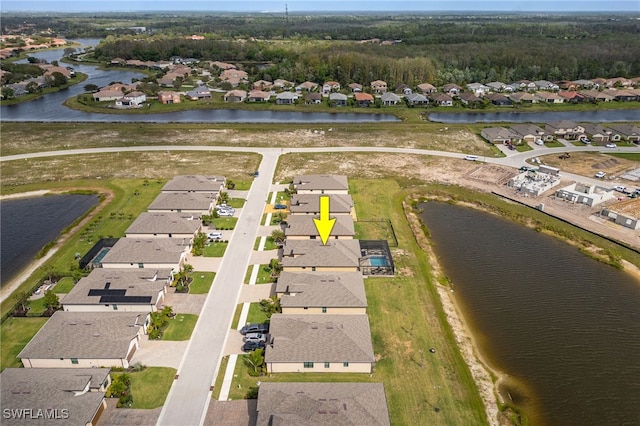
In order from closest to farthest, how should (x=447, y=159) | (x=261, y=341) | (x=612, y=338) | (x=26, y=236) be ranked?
(x=261, y=341) < (x=612, y=338) < (x=26, y=236) < (x=447, y=159)

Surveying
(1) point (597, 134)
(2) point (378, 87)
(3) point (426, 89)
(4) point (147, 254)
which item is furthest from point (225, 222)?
(3) point (426, 89)

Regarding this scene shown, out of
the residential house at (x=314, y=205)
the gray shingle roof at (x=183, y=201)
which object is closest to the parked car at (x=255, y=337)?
the residential house at (x=314, y=205)

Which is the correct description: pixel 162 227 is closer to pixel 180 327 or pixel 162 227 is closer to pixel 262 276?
pixel 262 276

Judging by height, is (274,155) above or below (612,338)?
above

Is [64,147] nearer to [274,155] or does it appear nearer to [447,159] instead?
[274,155]

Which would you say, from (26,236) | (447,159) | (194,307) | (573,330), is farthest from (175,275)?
(447,159)

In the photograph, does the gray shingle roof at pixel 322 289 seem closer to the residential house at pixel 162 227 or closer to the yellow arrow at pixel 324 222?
the yellow arrow at pixel 324 222
